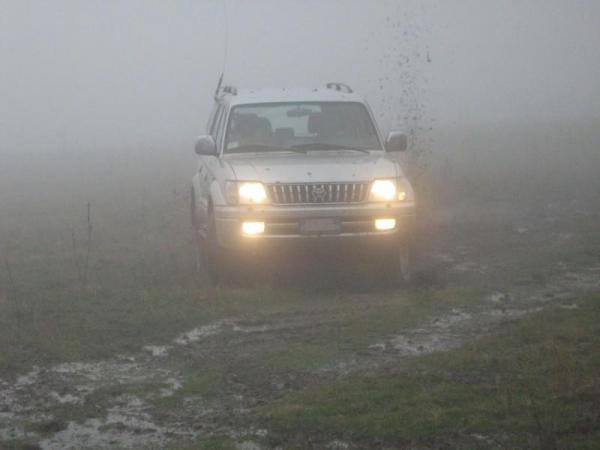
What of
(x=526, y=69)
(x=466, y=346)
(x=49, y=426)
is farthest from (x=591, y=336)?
(x=526, y=69)

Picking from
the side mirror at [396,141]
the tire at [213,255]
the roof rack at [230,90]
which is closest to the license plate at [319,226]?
the tire at [213,255]

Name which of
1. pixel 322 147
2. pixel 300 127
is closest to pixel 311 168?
pixel 322 147

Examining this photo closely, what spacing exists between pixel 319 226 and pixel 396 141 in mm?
1620

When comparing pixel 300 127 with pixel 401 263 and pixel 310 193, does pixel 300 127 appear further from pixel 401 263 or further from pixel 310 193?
pixel 401 263

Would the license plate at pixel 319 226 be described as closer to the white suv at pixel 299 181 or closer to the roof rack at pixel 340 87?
the white suv at pixel 299 181

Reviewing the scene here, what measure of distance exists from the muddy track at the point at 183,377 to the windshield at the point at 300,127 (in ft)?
8.26

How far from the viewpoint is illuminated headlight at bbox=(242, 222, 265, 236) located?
33.8 feet

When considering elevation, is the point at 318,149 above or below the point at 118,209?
above

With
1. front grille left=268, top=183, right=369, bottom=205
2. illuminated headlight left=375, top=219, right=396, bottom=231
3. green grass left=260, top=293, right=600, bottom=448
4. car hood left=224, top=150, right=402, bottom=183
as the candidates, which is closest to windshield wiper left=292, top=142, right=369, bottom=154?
car hood left=224, top=150, right=402, bottom=183

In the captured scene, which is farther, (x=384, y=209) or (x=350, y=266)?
(x=350, y=266)

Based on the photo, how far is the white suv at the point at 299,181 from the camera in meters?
10.3

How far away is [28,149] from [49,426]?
126 ft

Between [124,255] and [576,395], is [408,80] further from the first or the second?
[576,395]

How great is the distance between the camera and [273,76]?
5266 cm
